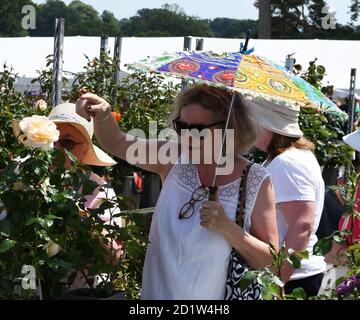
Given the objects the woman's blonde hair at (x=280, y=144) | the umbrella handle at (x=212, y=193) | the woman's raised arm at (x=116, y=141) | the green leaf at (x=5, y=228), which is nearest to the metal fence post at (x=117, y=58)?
the woman's blonde hair at (x=280, y=144)

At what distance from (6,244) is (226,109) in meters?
0.87

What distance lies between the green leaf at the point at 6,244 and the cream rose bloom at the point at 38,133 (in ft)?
0.89

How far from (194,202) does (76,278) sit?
0.44 meters

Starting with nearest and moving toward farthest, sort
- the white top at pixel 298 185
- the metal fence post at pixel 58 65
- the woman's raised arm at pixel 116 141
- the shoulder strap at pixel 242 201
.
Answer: the shoulder strap at pixel 242 201 → the woman's raised arm at pixel 116 141 → the white top at pixel 298 185 → the metal fence post at pixel 58 65

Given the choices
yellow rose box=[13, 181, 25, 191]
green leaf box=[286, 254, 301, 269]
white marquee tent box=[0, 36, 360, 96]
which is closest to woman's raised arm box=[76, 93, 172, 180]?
yellow rose box=[13, 181, 25, 191]

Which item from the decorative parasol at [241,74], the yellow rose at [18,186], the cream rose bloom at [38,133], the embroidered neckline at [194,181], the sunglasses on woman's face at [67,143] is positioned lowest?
the sunglasses on woman's face at [67,143]

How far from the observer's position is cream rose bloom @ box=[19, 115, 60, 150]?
2123 millimetres

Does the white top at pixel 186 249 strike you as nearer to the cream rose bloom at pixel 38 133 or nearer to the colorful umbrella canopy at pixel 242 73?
the colorful umbrella canopy at pixel 242 73

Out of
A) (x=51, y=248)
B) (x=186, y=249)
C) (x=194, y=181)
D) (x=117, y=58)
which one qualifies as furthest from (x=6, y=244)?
(x=117, y=58)

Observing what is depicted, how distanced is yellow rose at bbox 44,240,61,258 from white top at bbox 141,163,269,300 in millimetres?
373

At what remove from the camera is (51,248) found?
7.09ft

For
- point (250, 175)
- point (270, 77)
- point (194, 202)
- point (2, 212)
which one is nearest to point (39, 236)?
point (2, 212)

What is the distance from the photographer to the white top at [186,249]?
7.67ft

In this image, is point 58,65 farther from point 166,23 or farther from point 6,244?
point 166,23
